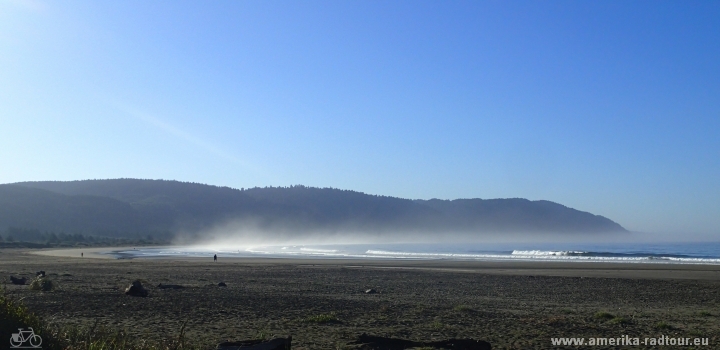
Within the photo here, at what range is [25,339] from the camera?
6.13m

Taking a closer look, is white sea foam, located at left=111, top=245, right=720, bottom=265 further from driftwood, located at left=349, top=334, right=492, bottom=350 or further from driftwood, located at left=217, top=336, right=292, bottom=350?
driftwood, located at left=217, top=336, right=292, bottom=350

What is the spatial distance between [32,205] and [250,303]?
129388 mm

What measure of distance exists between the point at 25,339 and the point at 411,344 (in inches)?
214

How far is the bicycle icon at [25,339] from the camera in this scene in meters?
6.08

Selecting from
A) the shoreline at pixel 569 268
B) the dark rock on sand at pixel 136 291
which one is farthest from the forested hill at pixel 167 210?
the dark rock on sand at pixel 136 291

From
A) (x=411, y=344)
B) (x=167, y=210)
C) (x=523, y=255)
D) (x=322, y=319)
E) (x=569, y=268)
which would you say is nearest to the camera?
(x=411, y=344)

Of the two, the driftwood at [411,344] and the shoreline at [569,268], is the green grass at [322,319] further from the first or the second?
the shoreline at [569,268]

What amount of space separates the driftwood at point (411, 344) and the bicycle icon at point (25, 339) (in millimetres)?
4540

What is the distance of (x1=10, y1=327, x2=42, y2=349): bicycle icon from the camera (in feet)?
19.9

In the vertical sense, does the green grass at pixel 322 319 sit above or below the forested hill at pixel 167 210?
below

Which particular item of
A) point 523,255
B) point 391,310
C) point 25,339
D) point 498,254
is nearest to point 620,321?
point 391,310

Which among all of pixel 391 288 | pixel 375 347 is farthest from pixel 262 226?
pixel 375 347

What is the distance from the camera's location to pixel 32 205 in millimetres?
125062

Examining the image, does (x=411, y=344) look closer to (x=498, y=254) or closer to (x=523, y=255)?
(x=523, y=255)
